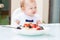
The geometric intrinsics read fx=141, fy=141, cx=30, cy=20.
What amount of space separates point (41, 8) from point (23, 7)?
1.81 metres

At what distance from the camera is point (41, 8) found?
8.54 feet

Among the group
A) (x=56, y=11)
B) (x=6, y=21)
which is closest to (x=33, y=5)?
(x=56, y=11)

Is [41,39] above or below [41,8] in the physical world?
below

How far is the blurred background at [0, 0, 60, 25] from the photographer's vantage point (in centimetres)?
253

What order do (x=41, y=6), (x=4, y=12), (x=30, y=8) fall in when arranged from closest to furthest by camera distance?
1. (x=30, y=8)
2. (x=41, y=6)
3. (x=4, y=12)

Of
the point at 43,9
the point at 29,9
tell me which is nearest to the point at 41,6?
the point at 43,9

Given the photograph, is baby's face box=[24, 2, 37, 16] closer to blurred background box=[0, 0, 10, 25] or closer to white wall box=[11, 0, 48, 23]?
white wall box=[11, 0, 48, 23]

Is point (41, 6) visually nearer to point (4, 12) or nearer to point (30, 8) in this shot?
point (4, 12)

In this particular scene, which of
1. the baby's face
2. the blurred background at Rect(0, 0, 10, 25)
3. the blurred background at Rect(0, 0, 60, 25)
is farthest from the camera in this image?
the blurred background at Rect(0, 0, 10, 25)

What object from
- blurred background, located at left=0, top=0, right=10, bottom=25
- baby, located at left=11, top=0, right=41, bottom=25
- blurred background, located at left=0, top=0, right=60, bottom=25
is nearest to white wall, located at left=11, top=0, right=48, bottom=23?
blurred background, located at left=0, top=0, right=60, bottom=25

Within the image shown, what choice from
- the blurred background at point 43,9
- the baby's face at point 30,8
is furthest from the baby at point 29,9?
the blurred background at point 43,9

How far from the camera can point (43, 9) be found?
2625 millimetres

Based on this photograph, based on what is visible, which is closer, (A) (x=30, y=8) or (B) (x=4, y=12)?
(A) (x=30, y=8)

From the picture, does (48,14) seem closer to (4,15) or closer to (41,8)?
(41,8)
